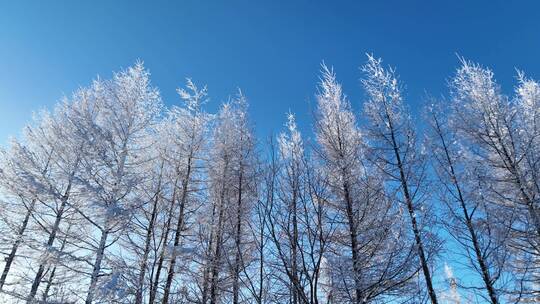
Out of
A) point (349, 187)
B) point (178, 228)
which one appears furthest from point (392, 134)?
point (178, 228)

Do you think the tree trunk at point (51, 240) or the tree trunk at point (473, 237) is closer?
the tree trunk at point (473, 237)

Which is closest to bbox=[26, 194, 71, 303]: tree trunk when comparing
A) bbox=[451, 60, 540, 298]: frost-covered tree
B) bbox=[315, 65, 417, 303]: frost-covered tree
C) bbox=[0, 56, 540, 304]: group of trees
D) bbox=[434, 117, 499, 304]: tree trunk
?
bbox=[0, 56, 540, 304]: group of trees

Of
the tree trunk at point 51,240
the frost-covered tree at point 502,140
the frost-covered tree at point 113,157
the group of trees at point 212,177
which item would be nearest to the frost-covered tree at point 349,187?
the group of trees at point 212,177

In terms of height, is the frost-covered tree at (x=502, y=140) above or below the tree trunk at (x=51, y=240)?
above

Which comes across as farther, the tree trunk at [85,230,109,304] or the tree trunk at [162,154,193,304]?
the tree trunk at [162,154,193,304]

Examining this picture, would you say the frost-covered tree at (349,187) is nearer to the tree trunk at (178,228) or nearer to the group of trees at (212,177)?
the group of trees at (212,177)

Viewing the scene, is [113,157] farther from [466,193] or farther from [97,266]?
[466,193]

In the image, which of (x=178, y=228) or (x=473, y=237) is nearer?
(x=473, y=237)

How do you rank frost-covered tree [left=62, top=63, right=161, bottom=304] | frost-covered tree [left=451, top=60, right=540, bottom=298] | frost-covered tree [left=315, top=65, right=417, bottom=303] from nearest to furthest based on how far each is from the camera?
frost-covered tree [left=315, top=65, right=417, bottom=303], frost-covered tree [left=62, top=63, right=161, bottom=304], frost-covered tree [left=451, top=60, right=540, bottom=298]

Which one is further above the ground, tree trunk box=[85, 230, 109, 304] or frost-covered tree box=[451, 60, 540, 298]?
frost-covered tree box=[451, 60, 540, 298]

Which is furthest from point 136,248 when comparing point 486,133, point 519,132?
point 519,132

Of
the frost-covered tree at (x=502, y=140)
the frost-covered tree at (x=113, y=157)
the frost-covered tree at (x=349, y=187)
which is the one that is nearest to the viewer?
the frost-covered tree at (x=349, y=187)

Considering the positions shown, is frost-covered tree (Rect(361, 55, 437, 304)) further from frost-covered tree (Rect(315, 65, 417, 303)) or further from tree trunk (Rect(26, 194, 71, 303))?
tree trunk (Rect(26, 194, 71, 303))

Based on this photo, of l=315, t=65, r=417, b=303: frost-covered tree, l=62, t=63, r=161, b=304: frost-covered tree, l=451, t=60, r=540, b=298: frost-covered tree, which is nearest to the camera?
Answer: l=315, t=65, r=417, b=303: frost-covered tree
